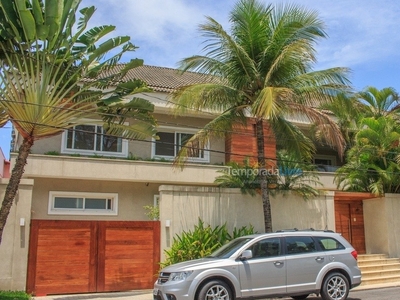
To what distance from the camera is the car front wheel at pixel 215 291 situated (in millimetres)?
9322

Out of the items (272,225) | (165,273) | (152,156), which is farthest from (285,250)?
(152,156)

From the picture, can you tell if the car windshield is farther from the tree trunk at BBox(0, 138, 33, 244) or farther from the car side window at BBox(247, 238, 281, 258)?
the tree trunk at BBox(0, 138, 33, 244)

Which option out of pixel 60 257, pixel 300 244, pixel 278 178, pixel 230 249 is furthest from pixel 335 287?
pixel 60 257

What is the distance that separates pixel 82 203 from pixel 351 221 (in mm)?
10740

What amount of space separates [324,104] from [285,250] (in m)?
6.26

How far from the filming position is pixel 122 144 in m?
18.2

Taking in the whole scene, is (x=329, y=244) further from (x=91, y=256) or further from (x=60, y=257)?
(x=60, y=257)

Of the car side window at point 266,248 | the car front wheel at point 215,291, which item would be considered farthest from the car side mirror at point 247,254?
the car front wheel at point 215,291

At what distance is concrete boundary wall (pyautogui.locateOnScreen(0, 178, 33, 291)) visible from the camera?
12.1m

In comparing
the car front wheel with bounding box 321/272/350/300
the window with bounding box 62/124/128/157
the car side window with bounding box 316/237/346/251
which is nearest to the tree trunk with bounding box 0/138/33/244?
the window with bounding box 62/124/128/157

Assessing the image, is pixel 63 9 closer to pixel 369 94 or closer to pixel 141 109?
pixel 141 109

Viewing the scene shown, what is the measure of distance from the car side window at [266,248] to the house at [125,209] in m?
4.25

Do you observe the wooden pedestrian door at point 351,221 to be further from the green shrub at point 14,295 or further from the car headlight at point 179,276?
the green shrub at point 14,295

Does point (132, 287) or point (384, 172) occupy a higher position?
point (384, 172)
